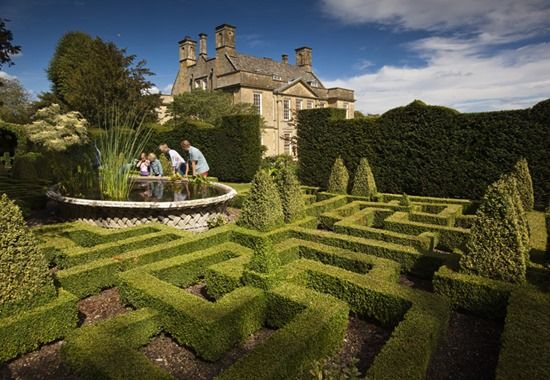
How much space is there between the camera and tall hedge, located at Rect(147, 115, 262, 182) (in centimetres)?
1961

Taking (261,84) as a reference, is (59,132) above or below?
below

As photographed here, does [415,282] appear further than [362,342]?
Yes

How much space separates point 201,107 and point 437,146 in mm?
23802

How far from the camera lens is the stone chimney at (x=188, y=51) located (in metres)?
45.7

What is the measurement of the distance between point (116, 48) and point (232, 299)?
31598 millimetres

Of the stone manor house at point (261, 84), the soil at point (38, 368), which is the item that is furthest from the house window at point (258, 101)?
the soil at point (38, 368)

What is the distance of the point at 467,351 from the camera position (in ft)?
13.8

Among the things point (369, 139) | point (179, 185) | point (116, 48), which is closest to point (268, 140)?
point (116, 48)

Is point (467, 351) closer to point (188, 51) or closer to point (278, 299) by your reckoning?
point (278, 299)

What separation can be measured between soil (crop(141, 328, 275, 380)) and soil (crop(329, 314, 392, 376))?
109cm

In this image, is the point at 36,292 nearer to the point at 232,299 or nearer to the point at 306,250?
the point at 232,299

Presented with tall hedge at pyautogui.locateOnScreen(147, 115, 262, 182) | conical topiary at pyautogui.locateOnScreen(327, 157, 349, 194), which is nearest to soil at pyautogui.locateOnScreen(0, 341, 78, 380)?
conical topiary at pyautogui.locateOnScreen(327, 157, 349, 194)

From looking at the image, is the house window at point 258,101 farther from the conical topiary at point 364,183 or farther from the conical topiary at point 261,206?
the conical topiary at point 261,206

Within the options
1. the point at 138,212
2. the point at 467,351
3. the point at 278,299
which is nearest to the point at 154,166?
the point at 138,212
